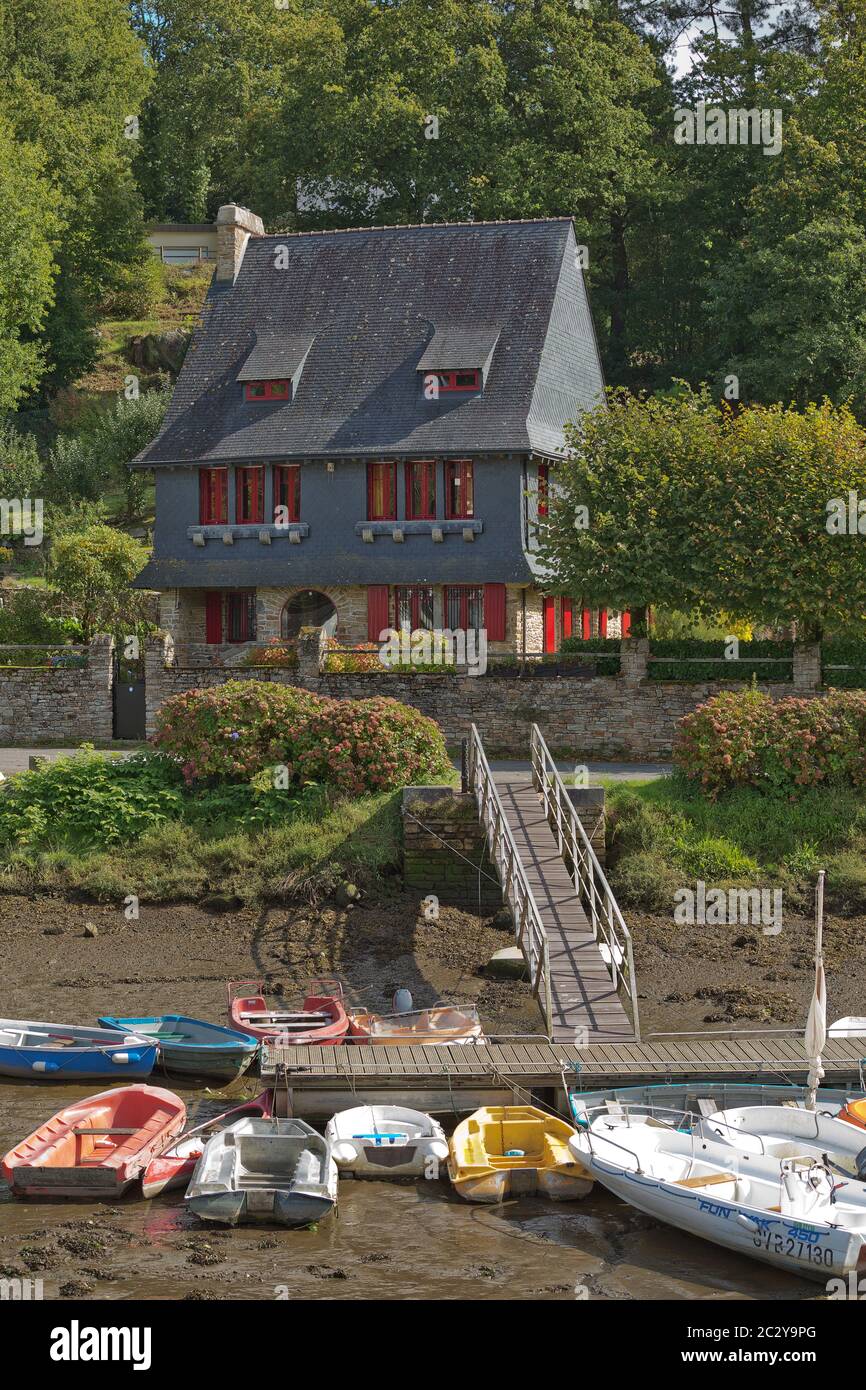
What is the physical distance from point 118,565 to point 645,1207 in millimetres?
33233

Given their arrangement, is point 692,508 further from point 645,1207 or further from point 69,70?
point 69,70

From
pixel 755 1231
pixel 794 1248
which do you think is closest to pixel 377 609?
pixel 755 1231

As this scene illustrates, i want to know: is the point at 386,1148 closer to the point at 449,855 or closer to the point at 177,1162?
the point at 177,1162

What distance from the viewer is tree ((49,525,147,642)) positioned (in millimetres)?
46031

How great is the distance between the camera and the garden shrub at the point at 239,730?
31312 mm

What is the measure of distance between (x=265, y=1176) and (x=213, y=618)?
31336mm

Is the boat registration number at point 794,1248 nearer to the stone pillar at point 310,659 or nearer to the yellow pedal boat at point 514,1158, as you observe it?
the yellow pedal boat at point 514,1158

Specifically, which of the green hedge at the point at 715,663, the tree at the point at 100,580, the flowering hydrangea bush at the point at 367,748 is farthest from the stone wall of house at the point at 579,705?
the tree at the point at 100,580

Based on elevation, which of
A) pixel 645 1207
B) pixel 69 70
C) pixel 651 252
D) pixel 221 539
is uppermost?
pixel 69 70

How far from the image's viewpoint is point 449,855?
29.1 meters

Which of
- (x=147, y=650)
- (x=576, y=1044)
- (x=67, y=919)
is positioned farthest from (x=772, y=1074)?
(x=147, y=650)

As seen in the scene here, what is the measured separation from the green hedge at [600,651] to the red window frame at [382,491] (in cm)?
803

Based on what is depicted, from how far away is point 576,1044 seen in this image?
21.1 metres

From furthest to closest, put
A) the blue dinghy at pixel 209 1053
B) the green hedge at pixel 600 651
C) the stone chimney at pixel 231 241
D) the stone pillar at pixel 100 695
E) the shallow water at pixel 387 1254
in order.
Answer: the stone chimney at pixel 231 241, the stone pillar at pixel 100 695, the green hedge at pixel 600 651, the blue dinghy at pixel 209 1053, the shallow water at pixel 387 1254
